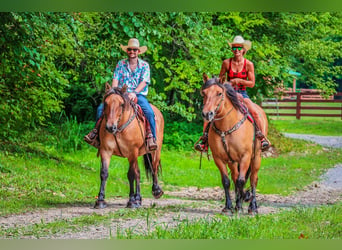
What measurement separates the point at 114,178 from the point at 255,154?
337 cm

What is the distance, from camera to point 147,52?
985cm

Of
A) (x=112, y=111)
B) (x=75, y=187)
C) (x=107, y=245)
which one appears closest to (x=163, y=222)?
(x=107, y=245)

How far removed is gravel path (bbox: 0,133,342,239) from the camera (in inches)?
249

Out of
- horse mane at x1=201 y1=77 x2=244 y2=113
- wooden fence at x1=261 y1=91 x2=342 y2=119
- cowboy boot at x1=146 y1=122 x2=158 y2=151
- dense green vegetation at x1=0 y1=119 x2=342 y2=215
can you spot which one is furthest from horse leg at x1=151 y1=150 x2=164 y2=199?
wooden fence at x1=261 y1=91 x2=342 y2=119

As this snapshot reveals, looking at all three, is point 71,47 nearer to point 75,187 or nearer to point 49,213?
point 75,187

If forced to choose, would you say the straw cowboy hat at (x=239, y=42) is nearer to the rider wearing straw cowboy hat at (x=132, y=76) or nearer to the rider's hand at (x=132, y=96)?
the rider wearing straw cowboy hat at (x=132, y=76)

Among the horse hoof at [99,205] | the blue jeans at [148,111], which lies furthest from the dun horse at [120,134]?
the blue jeans at [148,111]

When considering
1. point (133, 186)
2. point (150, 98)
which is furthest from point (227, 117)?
point (150, 98)

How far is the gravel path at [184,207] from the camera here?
634cm

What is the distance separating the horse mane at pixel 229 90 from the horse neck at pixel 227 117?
37mm

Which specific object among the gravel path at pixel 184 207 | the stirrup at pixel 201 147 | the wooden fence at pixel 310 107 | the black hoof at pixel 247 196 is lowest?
the gravel path at pixel 184 207

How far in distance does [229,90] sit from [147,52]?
9.62 ft

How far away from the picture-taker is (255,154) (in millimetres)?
7746

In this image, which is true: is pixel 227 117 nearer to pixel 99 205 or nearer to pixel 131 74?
pixel 131 74
